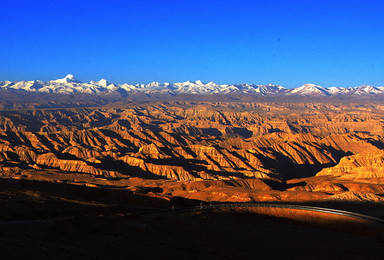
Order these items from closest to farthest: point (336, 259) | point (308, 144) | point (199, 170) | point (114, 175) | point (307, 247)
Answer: point (336, 259)
point (307, 247)
point (114, 175)
point (199, 170)
point (308, 144)

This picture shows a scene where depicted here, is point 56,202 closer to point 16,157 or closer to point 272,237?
point 272,237

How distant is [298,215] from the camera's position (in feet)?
193

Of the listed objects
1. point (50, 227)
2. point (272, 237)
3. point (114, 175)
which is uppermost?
point (50, 227)

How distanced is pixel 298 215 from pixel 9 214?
3612cm

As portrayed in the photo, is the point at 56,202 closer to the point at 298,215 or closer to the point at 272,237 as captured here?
the point at 272,237

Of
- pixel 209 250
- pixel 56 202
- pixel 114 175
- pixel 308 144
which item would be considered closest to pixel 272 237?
pixel 209 250

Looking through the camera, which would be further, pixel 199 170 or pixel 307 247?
pixel 199 170

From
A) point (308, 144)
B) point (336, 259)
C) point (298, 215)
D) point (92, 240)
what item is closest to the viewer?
point (92, 240)

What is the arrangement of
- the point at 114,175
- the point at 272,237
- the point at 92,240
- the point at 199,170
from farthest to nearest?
the point at 199,170 → the point at 114,175 → the point at 272,237 → the point at 92,240

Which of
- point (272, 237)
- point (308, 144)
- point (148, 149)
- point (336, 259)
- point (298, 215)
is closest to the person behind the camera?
point (336, 259)

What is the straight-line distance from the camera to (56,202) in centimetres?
5238

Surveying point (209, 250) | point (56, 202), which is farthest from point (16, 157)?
point (209, 250)

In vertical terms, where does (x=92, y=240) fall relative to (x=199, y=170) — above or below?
above

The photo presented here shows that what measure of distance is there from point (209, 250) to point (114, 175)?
10249cm
